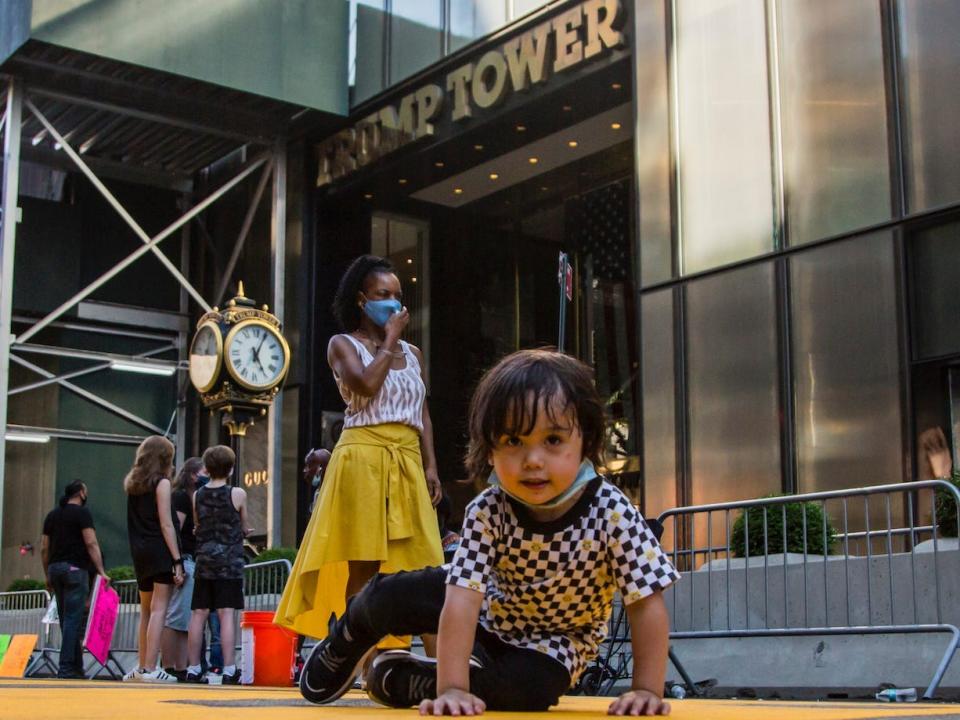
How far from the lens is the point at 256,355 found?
16.3 metres

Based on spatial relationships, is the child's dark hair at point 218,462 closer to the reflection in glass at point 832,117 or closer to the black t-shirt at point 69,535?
the black t-shirt at point 69,535

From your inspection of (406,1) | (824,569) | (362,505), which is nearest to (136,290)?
(406,1)

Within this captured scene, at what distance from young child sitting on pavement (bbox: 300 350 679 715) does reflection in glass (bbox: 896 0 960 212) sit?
8.80m

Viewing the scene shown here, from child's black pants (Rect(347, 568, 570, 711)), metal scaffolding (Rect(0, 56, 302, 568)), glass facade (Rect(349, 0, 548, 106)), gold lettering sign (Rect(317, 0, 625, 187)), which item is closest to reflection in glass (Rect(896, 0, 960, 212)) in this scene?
gold lettering sign (Rect(317, 0, 625, 187))

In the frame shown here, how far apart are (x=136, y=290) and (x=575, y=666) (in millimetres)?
19511

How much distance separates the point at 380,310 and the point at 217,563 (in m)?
4.39

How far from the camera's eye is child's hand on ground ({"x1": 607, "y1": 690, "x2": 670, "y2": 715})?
9.14ft

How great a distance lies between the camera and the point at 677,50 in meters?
13.9

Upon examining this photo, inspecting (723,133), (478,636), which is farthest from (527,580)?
(723,133)

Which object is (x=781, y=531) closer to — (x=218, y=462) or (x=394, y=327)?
(x=218, y=462)

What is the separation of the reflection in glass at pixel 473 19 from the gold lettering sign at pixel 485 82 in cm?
33

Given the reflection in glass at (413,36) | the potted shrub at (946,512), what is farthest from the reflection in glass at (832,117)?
the reflection in glass at (413,36)

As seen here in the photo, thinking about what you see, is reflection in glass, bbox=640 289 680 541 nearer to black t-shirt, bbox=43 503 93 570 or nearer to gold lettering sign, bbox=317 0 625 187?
gold lettering sign, bbox=317 0 625 187

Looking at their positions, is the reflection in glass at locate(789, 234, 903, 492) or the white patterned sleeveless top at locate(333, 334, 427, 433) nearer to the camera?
the white patterned sleeveless top at locate(333, 334, 427, 433)
